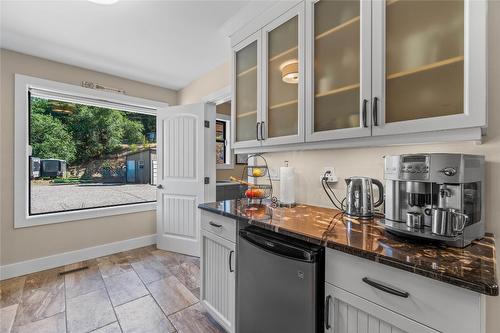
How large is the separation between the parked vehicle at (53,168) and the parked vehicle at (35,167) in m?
0.04

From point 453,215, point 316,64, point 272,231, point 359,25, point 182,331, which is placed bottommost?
point 182,331

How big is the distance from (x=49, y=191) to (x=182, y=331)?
2446mm

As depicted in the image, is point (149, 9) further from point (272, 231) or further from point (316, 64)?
point (272, 231)

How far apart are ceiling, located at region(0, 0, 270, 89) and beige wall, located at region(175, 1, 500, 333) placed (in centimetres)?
125

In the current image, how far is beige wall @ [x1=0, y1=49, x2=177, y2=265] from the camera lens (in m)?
2.43

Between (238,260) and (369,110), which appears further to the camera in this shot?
(238,260)

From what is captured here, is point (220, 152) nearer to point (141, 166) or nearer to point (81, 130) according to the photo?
point (141, 166)

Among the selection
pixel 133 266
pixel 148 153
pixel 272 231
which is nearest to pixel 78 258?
pixel 133 266

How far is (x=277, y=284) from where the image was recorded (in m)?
1.12

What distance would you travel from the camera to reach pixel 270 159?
7.07 feet

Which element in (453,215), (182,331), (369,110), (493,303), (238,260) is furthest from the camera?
(182,331)

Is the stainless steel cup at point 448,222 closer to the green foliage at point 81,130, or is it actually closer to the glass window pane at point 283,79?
the glass window pane at point 283,79

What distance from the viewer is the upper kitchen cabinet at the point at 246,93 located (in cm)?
184

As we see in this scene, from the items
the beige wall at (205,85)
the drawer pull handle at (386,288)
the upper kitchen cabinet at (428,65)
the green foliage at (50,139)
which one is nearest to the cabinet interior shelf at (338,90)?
the upper kitchen cabinet at (428,65)
